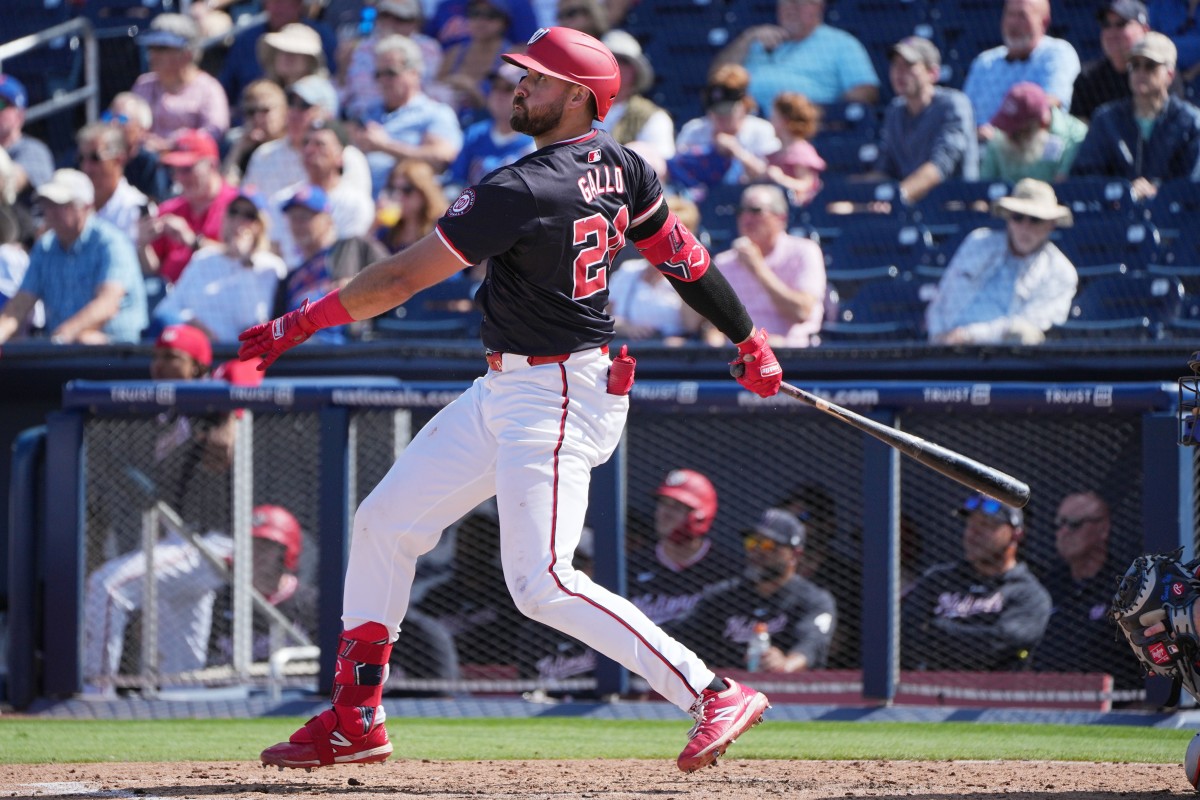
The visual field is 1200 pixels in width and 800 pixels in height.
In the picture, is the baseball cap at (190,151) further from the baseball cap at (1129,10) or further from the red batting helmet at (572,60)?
the red batting helmet at (572,60)

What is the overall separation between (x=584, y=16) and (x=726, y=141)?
1.24m

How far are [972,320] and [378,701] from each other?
12.0 ft

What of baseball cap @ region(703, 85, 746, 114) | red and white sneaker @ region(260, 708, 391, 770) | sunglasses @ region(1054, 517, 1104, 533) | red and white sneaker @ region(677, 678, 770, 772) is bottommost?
red and white sneaker @ region(260, 708, 391, 770)

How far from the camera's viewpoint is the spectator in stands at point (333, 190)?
317 inches

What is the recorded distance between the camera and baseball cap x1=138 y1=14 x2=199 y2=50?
31.4 feet

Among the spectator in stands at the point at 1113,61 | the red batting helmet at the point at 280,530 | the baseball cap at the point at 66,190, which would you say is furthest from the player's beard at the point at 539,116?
the spectator in stands at the point at 1113,61

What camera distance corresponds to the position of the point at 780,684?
540 cm

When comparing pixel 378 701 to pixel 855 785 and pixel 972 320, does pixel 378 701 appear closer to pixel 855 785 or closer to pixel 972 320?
pixel 855 785

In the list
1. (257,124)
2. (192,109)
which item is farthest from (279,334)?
(192,109)

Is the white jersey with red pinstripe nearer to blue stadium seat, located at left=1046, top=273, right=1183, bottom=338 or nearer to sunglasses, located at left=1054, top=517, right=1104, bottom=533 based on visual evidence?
sunglasses, located at left=1054, top=517, right=1104, bottom=533

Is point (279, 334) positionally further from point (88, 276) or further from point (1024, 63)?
point (1024, 63)

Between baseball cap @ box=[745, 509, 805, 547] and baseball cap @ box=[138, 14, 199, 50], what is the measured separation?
18.4ft

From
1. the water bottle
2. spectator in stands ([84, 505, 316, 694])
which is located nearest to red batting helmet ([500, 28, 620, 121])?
the water bottle

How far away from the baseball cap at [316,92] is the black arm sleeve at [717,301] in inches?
211
